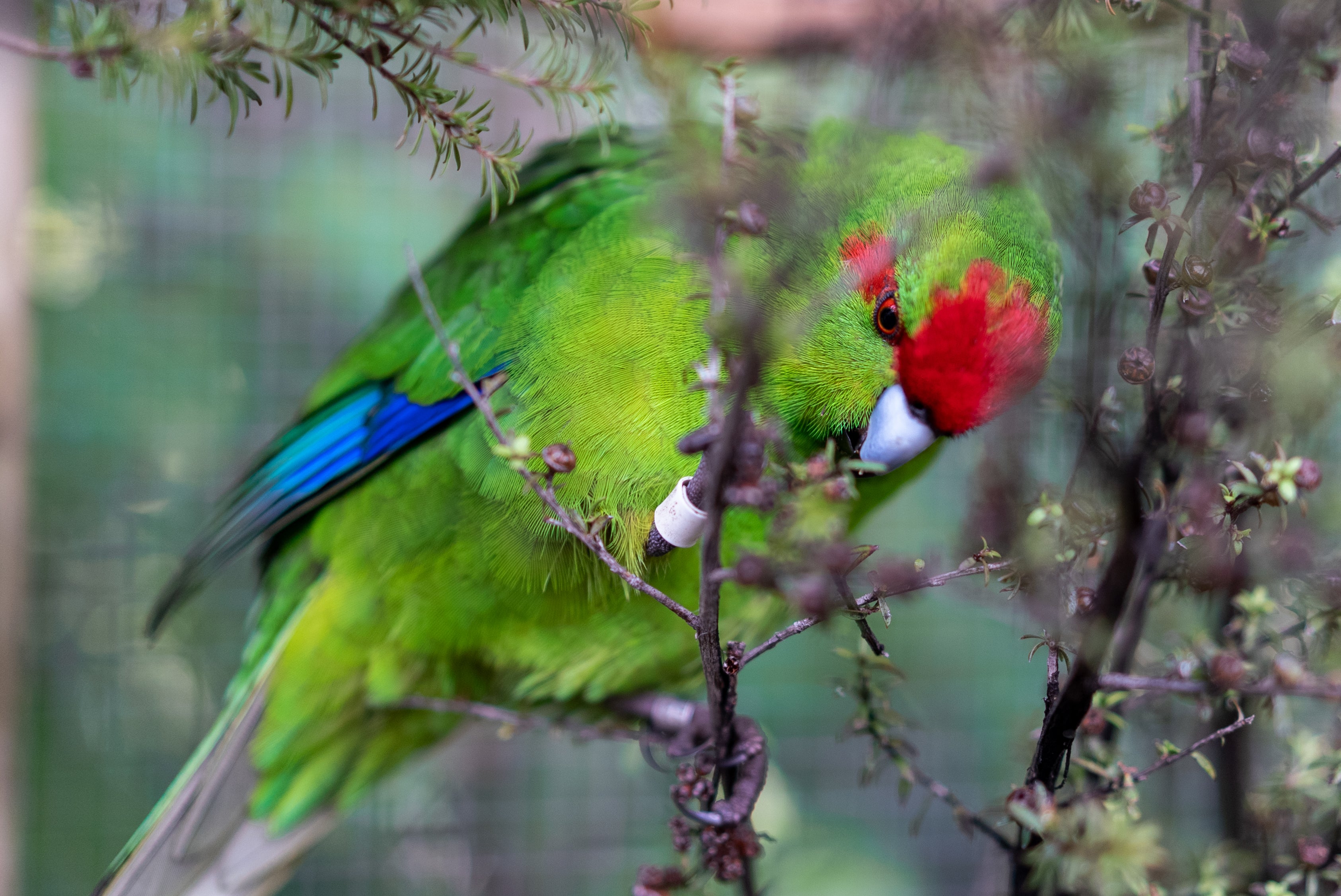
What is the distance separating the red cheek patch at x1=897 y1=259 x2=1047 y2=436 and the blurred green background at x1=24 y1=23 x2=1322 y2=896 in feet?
3.75

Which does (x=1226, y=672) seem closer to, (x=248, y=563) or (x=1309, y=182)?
(x=1309, y=182)

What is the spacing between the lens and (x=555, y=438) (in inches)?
43.5

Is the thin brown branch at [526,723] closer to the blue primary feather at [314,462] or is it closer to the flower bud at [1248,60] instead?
the blue primary feather at [314,462]

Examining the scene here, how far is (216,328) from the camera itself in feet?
7.43

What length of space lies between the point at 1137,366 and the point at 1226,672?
203 mm

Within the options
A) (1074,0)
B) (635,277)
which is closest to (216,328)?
(635,277)

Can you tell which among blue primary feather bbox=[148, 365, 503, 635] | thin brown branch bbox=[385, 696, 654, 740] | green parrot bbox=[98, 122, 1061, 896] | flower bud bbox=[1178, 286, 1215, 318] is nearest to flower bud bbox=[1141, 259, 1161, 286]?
flower bud bbox=[1178, 286, 1215, 318]

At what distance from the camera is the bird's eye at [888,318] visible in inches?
36.6

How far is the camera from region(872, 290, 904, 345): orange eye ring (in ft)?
3.05

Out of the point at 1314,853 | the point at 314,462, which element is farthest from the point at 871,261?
the point at 314,462

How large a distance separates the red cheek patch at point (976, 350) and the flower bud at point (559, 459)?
398 millimetres

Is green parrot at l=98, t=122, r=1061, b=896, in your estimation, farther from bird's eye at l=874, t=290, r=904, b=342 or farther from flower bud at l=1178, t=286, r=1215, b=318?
flower bud at l=1178, t=286, r=1215, b=318

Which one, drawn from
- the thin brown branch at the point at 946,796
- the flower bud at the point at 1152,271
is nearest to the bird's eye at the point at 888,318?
the flower bud at the point at 1152,271

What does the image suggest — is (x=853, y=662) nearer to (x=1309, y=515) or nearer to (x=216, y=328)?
(x=1309, y=515)
